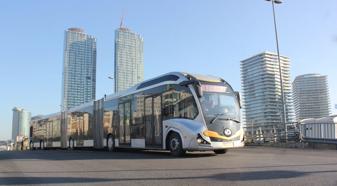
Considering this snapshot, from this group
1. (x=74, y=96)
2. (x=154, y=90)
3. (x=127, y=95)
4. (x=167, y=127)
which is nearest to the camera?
(x=167, y=127)

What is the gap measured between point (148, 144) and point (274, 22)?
1603 centimetres

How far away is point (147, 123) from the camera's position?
18766mm

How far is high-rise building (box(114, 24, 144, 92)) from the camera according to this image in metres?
51.3

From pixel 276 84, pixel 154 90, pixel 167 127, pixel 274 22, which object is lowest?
pixel 167 127

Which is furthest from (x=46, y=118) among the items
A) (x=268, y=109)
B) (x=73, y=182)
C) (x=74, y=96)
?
(x=73, y=182)

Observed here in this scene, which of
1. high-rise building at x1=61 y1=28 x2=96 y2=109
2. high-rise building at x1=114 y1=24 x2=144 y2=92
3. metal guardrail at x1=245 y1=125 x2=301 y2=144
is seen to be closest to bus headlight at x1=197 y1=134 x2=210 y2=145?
metal guardrail at x1=245 y1=125 x2=301 y2=144

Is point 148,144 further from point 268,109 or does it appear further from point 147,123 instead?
point 268,109

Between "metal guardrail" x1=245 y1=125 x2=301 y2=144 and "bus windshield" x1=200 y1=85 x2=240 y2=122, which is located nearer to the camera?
"bus windshield" x1=200 y1=85 x2=240 y2=122

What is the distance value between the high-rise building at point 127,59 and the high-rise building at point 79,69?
7181mm

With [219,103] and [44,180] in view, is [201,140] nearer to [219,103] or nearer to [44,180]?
[219,103]

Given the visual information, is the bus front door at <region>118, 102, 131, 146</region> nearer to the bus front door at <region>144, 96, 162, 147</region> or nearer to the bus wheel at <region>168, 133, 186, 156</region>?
the bus front door at <region>144, 96, 162, 147</region>

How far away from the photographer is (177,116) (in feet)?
54.4

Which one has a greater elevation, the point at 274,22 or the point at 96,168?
the point at 274,22

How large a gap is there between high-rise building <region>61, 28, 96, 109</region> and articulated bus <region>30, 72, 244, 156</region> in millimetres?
38141
